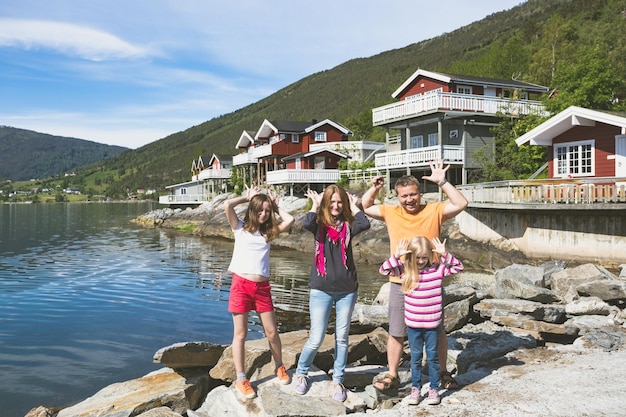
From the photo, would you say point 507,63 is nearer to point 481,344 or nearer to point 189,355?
point 481,344

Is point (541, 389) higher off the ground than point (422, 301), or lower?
lower

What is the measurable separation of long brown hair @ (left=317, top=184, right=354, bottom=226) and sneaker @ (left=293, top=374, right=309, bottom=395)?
71.2 inches

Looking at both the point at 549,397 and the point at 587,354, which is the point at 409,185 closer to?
the point at 549,397

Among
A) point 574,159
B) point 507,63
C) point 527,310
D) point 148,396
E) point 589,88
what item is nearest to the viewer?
point 148,396

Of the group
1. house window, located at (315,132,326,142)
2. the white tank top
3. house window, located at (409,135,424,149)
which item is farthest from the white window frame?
the white tank top

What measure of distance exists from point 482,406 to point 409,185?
2465mm

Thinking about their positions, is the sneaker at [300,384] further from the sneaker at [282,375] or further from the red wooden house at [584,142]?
the red wooden house at [584,142]

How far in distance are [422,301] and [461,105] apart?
2696cm

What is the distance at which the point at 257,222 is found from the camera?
5.82 metres

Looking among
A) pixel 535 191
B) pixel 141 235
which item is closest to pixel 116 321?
pixel 535 191

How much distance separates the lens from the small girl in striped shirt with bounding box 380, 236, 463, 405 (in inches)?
211

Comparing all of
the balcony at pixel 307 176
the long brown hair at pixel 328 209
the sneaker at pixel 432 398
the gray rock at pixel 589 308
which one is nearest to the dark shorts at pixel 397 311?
the sneaker at pixel 432 398

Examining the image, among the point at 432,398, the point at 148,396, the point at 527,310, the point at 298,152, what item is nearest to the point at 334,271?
the point at 432,398

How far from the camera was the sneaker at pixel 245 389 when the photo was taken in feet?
18.5
